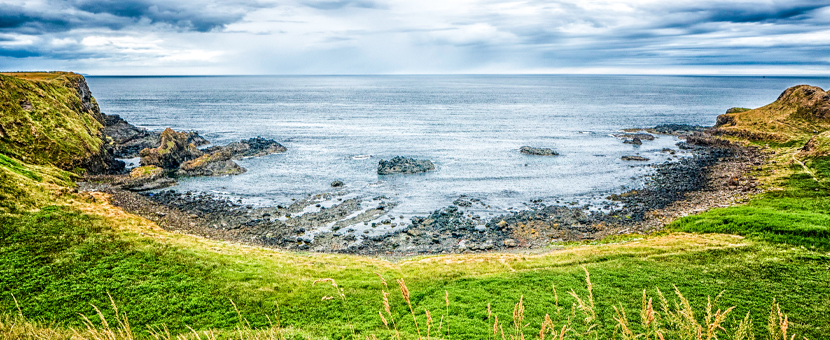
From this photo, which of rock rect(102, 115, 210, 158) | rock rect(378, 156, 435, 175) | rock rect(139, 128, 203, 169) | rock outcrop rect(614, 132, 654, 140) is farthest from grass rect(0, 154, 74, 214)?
rock outcrop rect(614, 132, 654, 140)

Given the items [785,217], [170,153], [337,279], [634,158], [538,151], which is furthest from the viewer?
[538,151]

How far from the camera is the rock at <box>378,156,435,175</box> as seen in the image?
59.9 metres

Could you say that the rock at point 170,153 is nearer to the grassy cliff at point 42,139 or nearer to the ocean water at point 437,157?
the grassy cliff at point 42,139

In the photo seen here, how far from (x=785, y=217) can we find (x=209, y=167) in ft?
200

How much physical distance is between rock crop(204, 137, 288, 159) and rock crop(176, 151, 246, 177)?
224 inches

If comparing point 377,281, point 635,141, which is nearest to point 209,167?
point 377,281

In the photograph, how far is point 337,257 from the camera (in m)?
28.1

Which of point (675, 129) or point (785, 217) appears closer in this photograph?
point (785, 217)

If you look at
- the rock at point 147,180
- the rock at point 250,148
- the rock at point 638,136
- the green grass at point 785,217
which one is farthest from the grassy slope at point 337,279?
the rock at point 638,136

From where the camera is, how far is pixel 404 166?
61281 millimetres

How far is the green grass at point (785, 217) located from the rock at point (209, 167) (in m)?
52.8

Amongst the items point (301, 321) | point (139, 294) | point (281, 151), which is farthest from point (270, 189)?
point (301, 321)

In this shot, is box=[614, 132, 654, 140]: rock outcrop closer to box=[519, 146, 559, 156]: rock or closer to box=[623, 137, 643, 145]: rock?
box=[623, 137, 643, 145]: rock

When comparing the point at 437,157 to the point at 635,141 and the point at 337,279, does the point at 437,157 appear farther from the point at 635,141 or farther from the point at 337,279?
the point at 337,279
